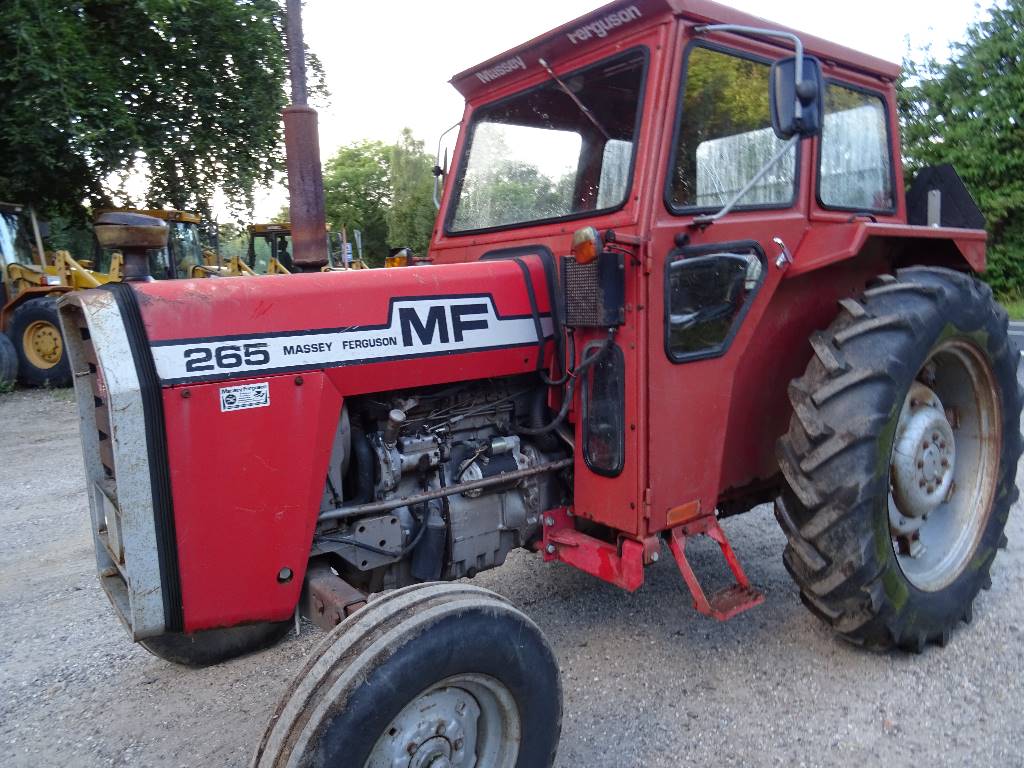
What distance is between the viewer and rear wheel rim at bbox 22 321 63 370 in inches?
414

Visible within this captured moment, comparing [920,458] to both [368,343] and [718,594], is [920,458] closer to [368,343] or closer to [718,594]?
[718,594]

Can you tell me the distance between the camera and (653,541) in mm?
2604

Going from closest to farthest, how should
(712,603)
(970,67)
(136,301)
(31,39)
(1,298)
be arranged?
1. (136,301)
2. (712,603)
3. (31,39)
4. (1,298)
5. (970,67)

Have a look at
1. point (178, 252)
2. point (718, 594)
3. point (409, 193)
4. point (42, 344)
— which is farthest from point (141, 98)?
point (409, 193)

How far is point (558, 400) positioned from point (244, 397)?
1.16 meters

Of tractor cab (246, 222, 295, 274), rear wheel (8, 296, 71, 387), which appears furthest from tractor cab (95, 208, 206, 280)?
tractor cab (246, 222, 295, 274)

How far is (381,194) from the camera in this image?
3828cm

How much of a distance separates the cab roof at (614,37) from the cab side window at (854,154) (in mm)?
132

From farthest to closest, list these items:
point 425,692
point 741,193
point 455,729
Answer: point 741,193 < point 455,729 < point 425,692

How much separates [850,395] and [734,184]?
853 millimetres

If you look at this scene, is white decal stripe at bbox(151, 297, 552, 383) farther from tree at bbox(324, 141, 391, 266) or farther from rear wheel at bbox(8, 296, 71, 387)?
tree at bbox(324, 141, 391, 266)

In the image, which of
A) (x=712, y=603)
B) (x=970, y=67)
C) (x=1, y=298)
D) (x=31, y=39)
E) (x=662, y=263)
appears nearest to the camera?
(x=662, y=263)

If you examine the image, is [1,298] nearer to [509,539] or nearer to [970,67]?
[509,539]

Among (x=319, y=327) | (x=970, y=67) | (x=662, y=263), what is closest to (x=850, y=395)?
(x=662, y=263)
